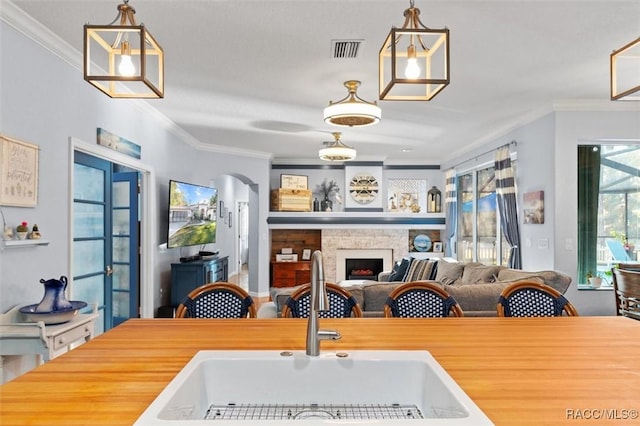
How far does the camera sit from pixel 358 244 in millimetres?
8602

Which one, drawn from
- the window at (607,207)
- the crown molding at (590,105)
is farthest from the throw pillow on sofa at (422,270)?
the crown molding at (590,105)

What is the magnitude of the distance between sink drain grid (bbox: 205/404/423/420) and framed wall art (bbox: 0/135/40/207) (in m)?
2.07

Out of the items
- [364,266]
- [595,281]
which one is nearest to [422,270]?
[595,281]

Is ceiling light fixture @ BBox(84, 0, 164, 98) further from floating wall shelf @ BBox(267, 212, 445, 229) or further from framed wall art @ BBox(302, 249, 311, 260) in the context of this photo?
framed wall art @ BBox(302, 249, 311, 260)

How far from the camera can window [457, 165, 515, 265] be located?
6.48m

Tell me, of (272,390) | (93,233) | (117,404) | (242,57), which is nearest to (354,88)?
(242,57)

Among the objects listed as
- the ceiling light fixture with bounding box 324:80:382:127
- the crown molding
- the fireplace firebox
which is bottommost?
the fireplace firebox

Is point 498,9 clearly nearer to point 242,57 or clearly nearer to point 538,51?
point 538,51

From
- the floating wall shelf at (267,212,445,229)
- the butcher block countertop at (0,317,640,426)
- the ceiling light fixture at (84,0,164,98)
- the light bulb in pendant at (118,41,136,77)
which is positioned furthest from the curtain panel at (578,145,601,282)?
the light bulb in pendant at (118,41,136,77)

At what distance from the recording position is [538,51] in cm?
331

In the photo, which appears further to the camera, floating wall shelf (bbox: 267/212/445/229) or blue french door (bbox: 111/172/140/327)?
floating wall shelf (bbox: 267/212/445/229)

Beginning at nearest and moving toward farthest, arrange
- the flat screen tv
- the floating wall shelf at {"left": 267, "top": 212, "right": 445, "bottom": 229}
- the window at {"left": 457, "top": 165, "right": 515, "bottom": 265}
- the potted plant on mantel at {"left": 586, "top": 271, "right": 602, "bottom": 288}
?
the potted plant on mantel at {"left": 586, "top": 271, "right": 602, "bottom": 288} → the flat screen tv → the window at {"left": 457, "top": 165, "right": 515, "bottom": 265} → the floating wall shelf at {"left": 267, "top": 212, "right": 445, "bottom": 229}

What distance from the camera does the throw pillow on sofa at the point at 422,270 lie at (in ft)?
18.9

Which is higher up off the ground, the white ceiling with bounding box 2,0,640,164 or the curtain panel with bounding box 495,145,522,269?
the white ceiling with bounding box 2,0,640,164
